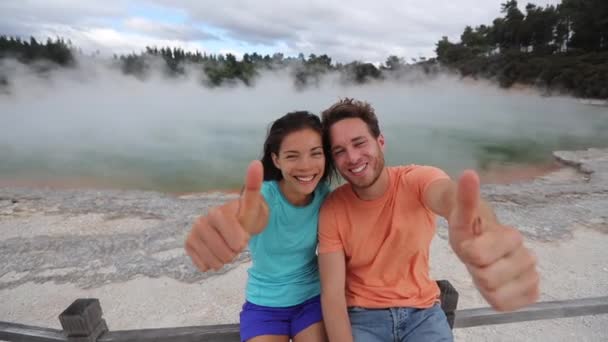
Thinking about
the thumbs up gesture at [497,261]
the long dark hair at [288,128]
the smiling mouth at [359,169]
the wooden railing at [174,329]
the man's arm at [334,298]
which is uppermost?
the long dark hair at [288,128]

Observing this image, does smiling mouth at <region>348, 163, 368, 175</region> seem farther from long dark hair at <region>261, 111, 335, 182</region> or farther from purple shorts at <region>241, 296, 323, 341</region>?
purple shorts at <region>241, 296, 323, 341</region>

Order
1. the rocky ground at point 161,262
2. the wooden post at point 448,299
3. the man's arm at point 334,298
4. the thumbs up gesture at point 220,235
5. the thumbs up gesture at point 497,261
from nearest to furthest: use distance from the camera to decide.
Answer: the thumbs up gesture at point 497,261, the thumbs up gesture at point 220,235, the man's arm at point 334,298, the wooden post at point 448,299, the rocky ground at point 161,262

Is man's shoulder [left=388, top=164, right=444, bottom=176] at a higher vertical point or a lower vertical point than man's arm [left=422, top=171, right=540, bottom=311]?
Answer: higher

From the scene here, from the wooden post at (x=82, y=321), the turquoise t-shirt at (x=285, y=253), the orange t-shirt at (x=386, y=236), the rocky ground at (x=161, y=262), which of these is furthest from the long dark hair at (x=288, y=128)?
the rocky ground at (x=161, y=262)

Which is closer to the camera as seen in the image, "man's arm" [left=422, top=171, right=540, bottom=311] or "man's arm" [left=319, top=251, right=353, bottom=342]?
"man's arm" [left=422, top=171, right=540, bottom=311]

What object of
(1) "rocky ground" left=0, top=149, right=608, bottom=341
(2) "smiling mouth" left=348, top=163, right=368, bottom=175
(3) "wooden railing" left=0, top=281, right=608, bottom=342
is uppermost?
(2) "smiling mouth" left=348, top=163, right=368, bottom=175

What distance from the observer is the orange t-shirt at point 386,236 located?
1336 mm

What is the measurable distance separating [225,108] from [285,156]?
19402 millimetres

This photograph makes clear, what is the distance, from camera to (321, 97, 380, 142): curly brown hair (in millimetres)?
1392

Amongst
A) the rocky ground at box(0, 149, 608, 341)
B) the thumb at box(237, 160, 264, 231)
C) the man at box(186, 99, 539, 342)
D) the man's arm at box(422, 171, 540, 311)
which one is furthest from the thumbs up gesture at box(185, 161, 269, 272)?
the rocky ground at box(0, 149, 608, 341)

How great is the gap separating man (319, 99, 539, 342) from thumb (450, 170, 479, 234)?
0.93 ft

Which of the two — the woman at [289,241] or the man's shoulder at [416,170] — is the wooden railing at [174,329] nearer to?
the woman at [289,241]

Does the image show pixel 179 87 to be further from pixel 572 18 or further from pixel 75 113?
pixel 572 18

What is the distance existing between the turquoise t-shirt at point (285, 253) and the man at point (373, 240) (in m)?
0.07
